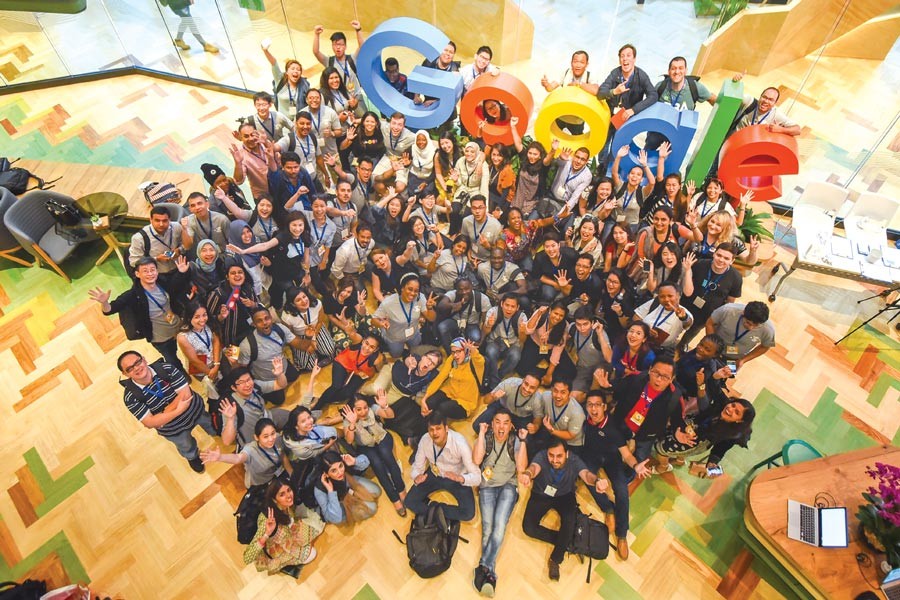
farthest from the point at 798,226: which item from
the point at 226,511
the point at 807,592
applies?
the point at 226,511

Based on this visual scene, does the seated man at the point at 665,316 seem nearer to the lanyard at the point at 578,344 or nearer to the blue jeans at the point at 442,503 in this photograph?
the lanyard at the point at 578,344

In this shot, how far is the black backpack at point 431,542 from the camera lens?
4438 mm

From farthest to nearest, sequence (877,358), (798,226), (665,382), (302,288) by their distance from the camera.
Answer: (798,226), (877,358), (302,288), (665,382)

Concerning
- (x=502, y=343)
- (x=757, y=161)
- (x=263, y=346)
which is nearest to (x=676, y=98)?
(x=757, y=161)

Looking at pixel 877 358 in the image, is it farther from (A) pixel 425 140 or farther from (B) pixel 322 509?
(B) pixel 322 509

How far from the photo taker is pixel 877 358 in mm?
5770

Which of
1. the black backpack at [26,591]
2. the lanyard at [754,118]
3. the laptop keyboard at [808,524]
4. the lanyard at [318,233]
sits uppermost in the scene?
the lanyard at [754,118]

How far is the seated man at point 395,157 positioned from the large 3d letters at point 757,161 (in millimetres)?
3444

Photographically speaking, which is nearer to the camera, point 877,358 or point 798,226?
point 877,358

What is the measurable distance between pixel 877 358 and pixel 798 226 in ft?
5.16

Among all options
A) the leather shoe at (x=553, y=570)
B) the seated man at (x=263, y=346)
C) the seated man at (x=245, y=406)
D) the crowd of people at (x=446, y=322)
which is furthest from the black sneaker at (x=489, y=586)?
the seated man at (x=263, y=346)

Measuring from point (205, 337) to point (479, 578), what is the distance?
3.00 meters

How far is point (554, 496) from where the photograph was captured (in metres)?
4.62

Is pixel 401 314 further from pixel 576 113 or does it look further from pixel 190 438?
pixel 576 113
